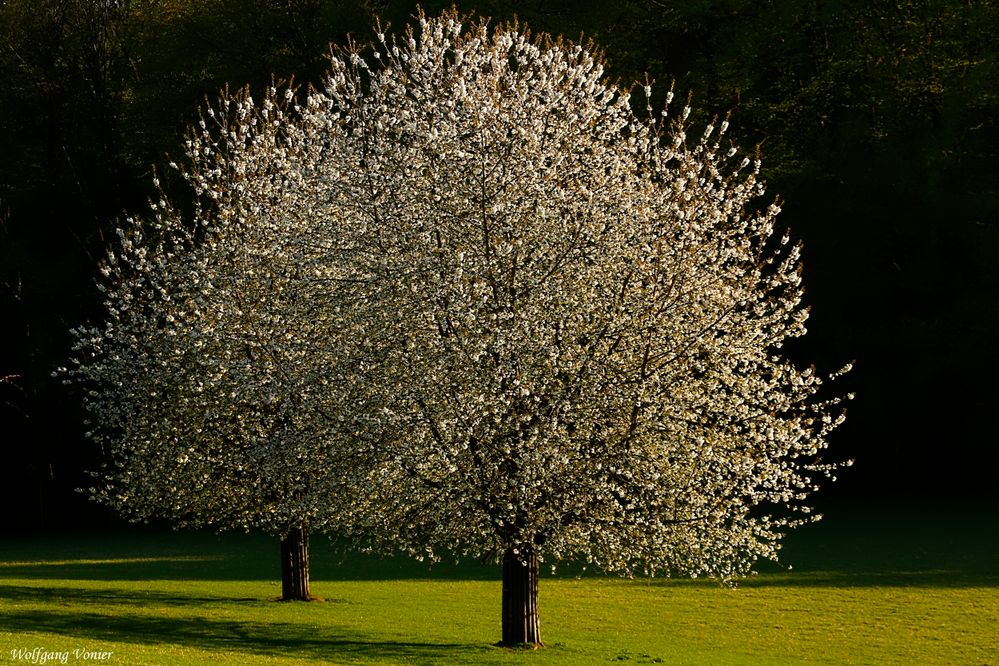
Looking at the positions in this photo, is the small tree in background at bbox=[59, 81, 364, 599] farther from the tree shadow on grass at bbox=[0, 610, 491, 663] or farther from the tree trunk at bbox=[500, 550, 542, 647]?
the tree trunk at bbox=[500, 550, 542, 647]

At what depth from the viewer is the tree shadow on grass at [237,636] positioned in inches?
974

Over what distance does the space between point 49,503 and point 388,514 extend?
150 feet

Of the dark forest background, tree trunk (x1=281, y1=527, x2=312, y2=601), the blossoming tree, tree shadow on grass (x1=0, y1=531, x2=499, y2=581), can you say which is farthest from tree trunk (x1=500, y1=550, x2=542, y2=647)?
the dark forest background

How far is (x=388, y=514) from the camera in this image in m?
23.9

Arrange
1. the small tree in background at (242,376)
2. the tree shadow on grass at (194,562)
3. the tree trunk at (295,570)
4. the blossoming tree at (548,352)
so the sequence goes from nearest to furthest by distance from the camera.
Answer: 1. the blossoming tree at (548,352)
2. the small tree in background at (242,376)
3. the tree trunk at (295,570)
4. the tree shadow on grass at (194,562)

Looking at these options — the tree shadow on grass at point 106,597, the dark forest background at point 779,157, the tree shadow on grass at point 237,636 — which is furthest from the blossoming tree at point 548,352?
the dark forest background at point 779,157

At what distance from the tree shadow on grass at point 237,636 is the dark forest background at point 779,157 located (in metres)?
30.9

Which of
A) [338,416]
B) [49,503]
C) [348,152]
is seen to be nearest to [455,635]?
[338,416]

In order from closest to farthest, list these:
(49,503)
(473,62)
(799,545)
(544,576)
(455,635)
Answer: (473,62)
(455,635)
(544,576)
(799,545)
(49,503)

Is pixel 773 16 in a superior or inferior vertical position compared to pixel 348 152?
superior

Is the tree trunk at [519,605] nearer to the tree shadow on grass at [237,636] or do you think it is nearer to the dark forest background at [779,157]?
the tree shadow on grass at [237,636]

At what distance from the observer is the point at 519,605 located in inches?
999

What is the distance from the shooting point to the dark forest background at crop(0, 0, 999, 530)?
180 feet

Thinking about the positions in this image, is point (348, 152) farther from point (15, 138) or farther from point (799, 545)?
point (15, 138)
